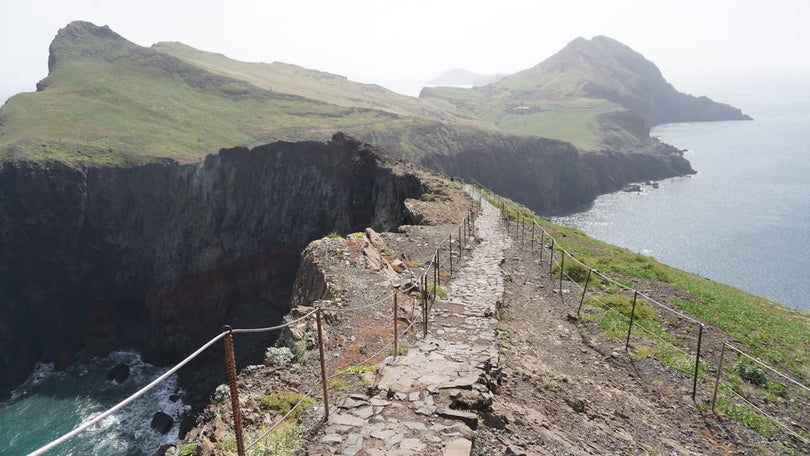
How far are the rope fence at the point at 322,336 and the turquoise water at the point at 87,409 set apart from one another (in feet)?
109

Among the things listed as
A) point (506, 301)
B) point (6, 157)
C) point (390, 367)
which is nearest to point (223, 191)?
point (6, 157)

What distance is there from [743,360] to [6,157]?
10358cm

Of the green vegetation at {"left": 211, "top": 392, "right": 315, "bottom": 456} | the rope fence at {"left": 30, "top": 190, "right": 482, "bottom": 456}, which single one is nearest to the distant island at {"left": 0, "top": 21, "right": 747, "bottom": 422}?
the rope fence at {"left": 30, "top": 190, "right": 482, "bottom": 456}

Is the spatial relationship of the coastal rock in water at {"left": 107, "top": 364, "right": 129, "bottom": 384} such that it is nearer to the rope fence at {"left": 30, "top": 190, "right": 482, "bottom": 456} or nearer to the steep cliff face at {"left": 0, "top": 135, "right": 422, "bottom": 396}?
the steep cliff face at {"left": 0, "top": 135, "right": 422, "bottom": 396}

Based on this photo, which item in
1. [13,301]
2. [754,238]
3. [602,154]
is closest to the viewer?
[13,301]

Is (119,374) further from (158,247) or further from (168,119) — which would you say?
(168,119)

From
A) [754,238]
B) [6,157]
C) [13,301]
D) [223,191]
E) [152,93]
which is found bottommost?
[13,301]

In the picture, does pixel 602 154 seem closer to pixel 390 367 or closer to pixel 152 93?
pixel 152 93

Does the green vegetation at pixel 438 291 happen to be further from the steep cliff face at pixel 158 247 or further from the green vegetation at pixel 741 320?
the steep cliff face at pixel 158 247

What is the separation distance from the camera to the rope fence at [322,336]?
5.01 m

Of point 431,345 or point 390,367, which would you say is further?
point 431,345

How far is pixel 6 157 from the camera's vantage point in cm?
7731

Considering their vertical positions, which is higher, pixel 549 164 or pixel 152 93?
pixel 152 93

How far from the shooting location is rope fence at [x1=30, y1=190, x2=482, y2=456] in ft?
16.4
